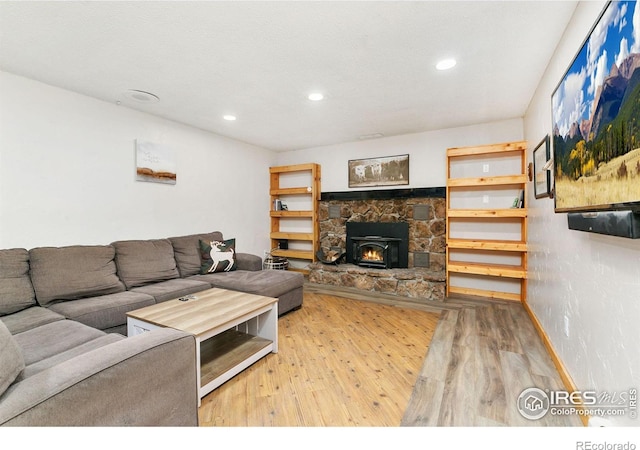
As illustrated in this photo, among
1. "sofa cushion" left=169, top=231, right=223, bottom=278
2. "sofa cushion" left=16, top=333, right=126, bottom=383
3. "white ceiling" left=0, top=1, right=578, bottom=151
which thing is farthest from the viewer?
"sofa cushion" left=169, top=231, right=223, bottom=278

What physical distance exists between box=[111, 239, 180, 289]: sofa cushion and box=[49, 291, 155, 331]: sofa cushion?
40 centimetres

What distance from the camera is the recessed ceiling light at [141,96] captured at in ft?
9.39

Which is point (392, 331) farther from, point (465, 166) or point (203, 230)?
point (203, 230)

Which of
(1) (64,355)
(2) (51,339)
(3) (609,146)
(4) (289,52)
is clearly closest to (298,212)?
(4) (289,52)

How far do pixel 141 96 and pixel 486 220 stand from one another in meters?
4.53

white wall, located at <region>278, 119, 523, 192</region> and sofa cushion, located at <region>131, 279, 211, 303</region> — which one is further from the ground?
white wall, located at <region>278, 119, 523, 192</region>

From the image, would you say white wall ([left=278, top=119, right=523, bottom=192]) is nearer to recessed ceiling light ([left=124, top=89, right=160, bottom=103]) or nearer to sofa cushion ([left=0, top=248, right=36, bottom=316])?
recessed ceiling light ([left=124, top=89, right=160, bottom=103])

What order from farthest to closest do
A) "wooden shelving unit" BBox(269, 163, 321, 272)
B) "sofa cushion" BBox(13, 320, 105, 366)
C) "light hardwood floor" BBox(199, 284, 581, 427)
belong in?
1. "wooden shelving unit" BBox(269, 163, 321, 272)
2. "light hardwood floor" BBox(199, 284, 581, 427)
3. "sofa cushion" BBox(13, 320, 105, 366)

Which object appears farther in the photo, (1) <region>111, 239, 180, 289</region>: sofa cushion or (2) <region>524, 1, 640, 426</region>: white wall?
(1) <region>111, 239, 180, 289</region>: sofa cushion

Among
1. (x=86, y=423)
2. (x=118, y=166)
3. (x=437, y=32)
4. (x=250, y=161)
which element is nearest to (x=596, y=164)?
(x=437, y=32)

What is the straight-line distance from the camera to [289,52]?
2193mm

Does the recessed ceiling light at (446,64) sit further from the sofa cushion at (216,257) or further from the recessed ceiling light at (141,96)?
the sofa cushion at (216,257)

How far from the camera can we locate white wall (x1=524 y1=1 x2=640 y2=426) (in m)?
1.20
